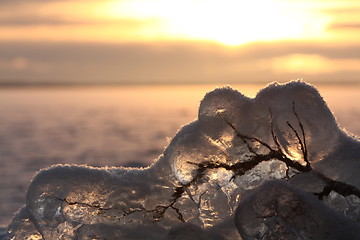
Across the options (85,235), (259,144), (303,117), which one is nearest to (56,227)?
(85,235)

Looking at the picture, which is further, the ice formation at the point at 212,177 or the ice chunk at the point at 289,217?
the ice formation at the point at 212,177

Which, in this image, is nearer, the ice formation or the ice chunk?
the ice chunk

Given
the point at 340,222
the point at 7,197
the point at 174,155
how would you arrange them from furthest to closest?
the point at 7,197 < the point at 174,155 < the point at 340,222

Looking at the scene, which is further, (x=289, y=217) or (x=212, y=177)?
(x=212, y=177)

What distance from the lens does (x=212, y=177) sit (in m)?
3.60

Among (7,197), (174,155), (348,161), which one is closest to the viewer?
(348,161)

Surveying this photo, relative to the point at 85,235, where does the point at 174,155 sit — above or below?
above

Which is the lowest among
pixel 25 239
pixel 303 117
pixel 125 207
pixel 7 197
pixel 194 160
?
pixel 7 197

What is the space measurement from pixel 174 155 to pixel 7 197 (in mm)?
10068

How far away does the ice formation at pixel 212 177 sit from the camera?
3.39m

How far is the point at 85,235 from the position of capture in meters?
3.62

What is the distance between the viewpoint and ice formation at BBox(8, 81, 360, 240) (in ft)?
11.1

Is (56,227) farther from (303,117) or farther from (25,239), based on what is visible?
(303,117)

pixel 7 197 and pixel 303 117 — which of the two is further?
pixel 7 197
